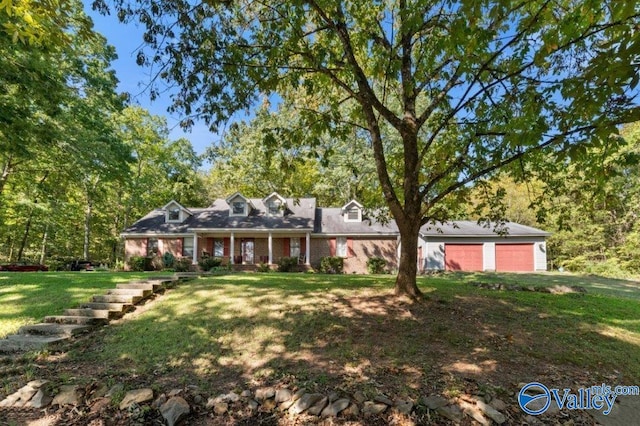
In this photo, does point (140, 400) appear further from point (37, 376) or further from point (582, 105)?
point (582, 105)

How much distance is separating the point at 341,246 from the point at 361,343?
16179mm

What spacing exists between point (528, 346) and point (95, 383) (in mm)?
6640

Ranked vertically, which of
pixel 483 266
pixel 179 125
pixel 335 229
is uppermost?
pixel 179 125

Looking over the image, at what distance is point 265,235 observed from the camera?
2208 cm

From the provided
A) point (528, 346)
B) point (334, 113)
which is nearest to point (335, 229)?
point (334, 113)

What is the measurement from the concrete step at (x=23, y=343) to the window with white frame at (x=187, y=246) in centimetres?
1606

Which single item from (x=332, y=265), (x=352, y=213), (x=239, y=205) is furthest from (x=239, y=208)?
(x=352, y=213)

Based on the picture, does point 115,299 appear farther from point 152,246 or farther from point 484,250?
point 484,250

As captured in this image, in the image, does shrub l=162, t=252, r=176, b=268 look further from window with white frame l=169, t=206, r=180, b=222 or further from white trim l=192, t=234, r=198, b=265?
window with white frame l=169, t=206, r=180, b=222

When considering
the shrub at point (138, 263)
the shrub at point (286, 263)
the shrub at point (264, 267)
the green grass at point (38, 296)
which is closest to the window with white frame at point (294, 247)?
the shrub at point (286, 263)

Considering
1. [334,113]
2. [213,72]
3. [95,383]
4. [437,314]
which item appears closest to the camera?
[95,383]

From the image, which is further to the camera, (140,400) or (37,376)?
(37,376)

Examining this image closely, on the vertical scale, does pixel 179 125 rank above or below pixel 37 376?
above

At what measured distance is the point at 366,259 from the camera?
69.9 feet
